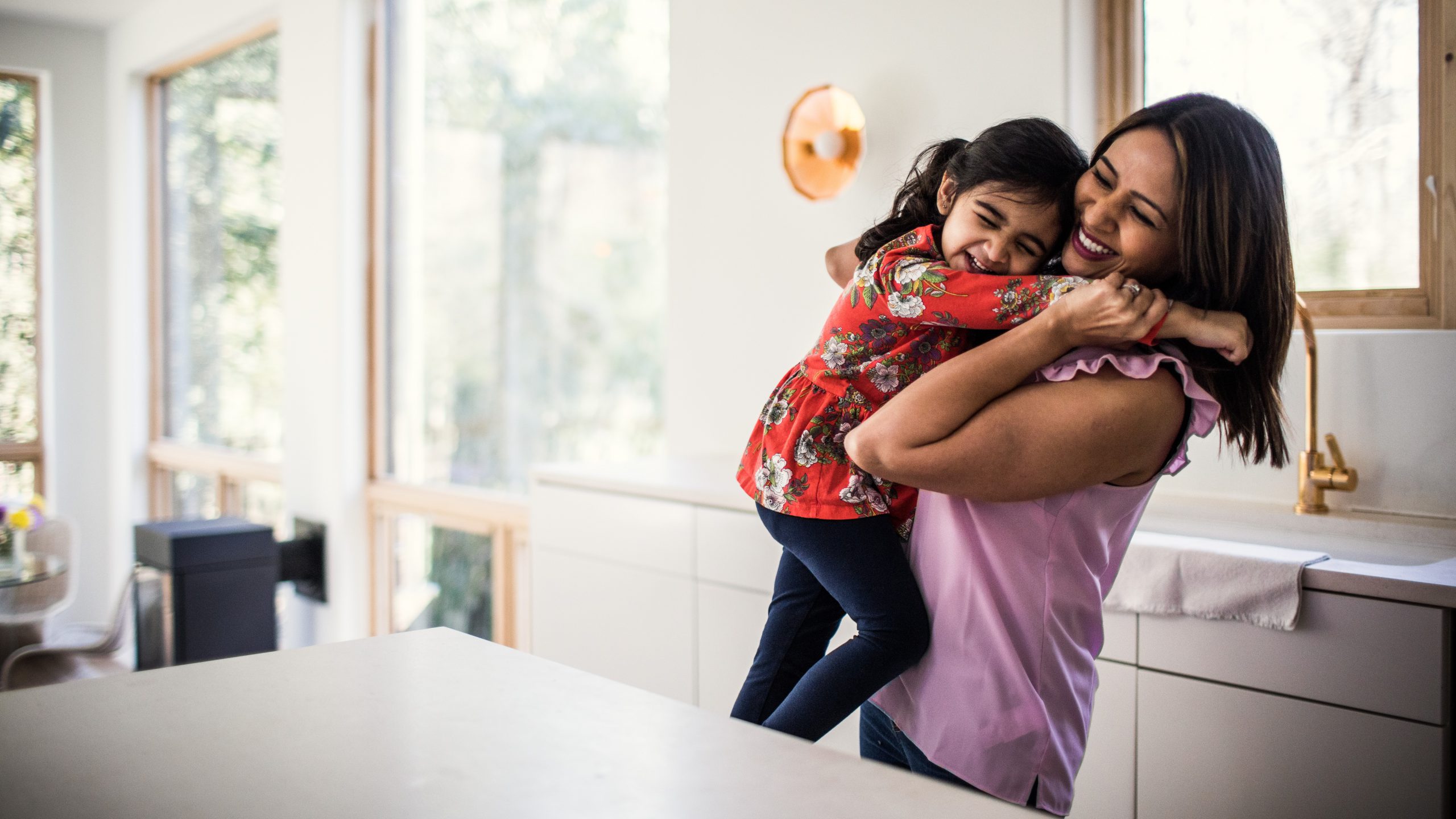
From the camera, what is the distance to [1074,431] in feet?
3.19

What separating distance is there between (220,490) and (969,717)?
4.60 metres

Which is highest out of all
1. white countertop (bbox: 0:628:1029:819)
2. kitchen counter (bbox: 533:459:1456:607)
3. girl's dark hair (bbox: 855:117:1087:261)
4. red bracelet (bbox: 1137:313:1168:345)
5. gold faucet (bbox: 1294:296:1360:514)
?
girl's dark hair (bbox: 855:117:1087:261)

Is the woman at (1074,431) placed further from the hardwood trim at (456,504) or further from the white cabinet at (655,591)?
the hardwood trim at (456,504)

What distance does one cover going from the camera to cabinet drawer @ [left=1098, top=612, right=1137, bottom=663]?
150cm

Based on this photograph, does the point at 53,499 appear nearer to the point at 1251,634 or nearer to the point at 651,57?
the point at 651,57

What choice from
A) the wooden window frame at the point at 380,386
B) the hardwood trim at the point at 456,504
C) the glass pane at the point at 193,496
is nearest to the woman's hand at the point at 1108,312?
the hardwood trim at the point at 456,504

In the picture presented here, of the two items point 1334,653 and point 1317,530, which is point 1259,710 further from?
point 1317,530

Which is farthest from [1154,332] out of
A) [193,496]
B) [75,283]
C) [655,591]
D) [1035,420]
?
[75,283]

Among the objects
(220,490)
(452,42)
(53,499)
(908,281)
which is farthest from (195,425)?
(908,281)

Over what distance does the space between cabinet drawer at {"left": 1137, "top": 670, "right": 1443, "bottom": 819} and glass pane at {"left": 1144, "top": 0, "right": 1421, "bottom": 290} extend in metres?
0.88

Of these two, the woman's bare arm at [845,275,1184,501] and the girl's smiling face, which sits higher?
the girl's smiling face

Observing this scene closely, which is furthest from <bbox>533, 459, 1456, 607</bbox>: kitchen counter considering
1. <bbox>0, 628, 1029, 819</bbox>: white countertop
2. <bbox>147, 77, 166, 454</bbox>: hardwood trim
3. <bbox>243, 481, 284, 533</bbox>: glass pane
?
<bbox>147, 77, 166, 454</bbox>: hardwood trim

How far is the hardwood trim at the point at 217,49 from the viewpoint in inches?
180

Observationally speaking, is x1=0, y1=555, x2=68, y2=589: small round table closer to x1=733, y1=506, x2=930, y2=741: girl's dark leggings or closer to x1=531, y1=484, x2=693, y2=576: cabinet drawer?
x1=531, y1=484, x2=693, y2=576: cabinet drawer
